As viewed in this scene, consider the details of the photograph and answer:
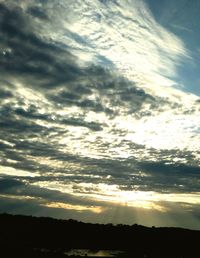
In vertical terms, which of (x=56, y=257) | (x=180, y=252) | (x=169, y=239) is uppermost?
(x=169, y=239)

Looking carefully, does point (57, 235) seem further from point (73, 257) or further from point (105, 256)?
point (73, 257)

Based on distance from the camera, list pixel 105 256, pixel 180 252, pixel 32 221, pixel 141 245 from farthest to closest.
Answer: pixel 32 221
pixel 141 245
pixel 180 252
pixel 105 256

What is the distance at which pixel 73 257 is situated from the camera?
149 ft

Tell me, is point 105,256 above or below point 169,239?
below

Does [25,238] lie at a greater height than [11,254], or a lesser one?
greater

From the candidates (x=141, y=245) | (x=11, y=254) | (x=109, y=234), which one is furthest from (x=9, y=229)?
(x=11, y=254)

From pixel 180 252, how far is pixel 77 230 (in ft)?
85.5

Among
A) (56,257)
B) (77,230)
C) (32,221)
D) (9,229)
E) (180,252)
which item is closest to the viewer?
(56,257)

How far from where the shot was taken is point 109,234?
8106cm

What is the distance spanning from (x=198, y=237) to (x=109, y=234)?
22557 mm

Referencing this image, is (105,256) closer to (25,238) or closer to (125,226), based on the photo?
(25,238)

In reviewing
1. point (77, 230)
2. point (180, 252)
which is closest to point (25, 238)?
point (77, 230)

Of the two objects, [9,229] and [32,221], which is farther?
[32,221]

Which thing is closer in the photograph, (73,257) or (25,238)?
(73,257)
